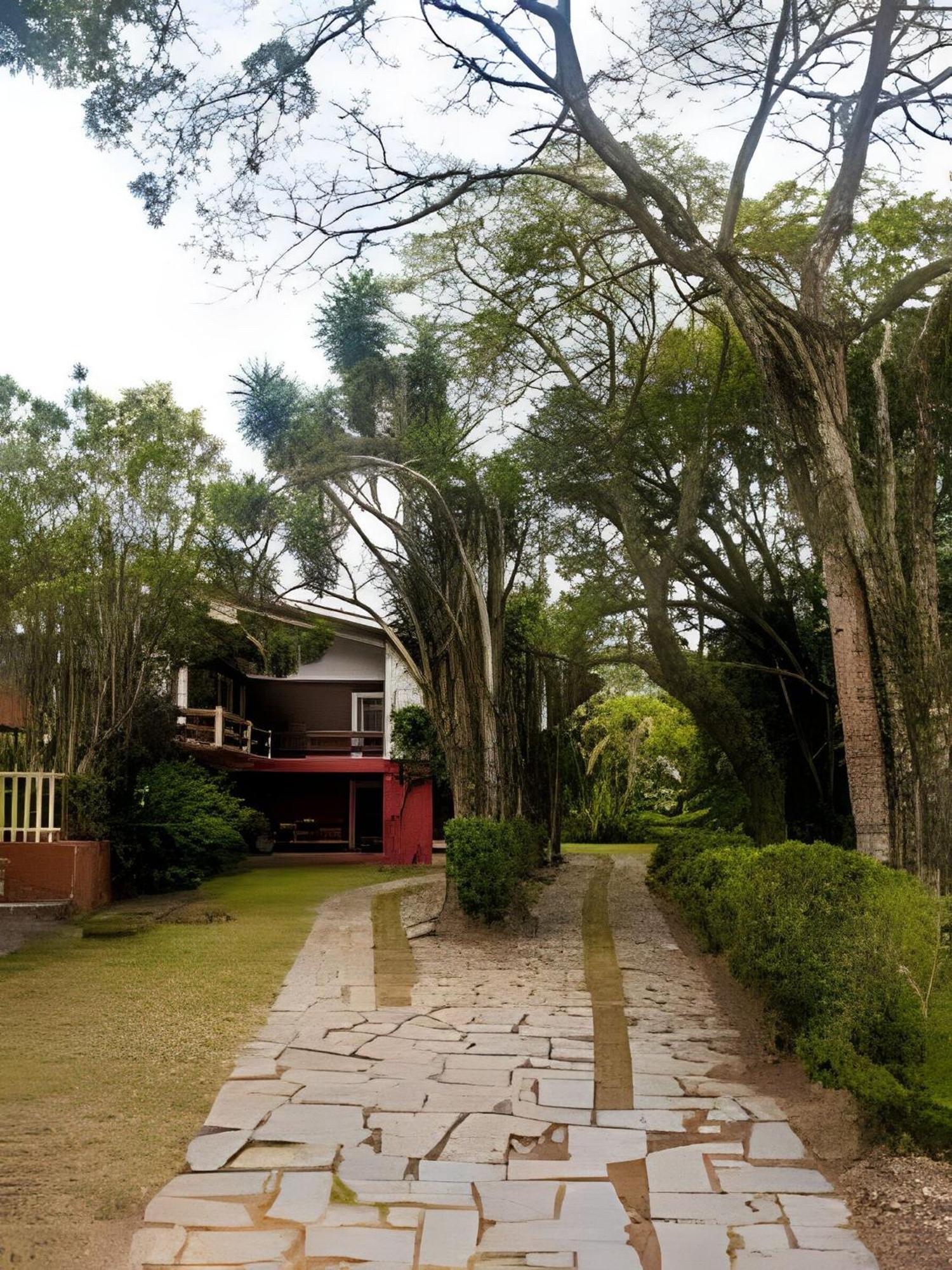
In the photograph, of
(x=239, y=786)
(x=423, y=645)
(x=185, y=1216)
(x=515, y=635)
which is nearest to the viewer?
(x=185, y=1216)

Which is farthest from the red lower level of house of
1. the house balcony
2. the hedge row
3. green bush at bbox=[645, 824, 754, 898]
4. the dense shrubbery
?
the hedge row

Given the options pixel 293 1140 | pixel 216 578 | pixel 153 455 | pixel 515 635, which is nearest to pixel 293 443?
pixel 216 578

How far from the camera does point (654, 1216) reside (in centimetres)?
452

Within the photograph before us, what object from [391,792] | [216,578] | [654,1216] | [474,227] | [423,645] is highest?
[474,227]

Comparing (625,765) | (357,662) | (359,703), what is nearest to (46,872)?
(357,662)

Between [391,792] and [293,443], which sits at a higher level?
[293,443]

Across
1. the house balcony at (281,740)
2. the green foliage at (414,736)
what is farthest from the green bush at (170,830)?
the green foliage at (414,736)

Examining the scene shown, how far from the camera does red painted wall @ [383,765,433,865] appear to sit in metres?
A: 24.3

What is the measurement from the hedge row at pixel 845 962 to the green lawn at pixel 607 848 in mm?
14640

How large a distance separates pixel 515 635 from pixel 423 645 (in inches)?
122

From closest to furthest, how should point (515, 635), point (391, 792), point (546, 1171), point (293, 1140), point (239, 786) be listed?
1. point (546, 1171)
2. point (293, 1140)
3. point (515, 635)
4. point (391, 792)
5. point (239, 786)

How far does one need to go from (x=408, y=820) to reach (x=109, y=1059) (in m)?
17.7

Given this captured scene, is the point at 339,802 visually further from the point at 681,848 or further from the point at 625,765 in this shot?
the point at 681,848

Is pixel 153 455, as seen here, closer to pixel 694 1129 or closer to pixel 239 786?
pixel 239 786
